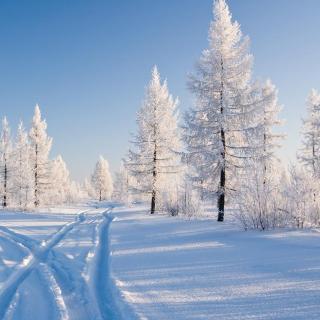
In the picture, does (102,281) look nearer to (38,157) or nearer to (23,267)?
(23,267)

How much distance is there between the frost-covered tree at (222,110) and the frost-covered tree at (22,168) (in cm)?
2722


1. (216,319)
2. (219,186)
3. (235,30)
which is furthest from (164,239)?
(235,30)

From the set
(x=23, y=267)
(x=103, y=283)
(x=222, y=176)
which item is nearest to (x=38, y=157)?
(x=222, y=176)

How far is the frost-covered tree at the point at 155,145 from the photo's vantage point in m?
31.4

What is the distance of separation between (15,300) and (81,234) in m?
9.16

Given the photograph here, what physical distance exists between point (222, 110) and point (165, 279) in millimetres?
13648

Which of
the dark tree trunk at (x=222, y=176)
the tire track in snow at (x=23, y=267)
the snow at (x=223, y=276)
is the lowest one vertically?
the tire track in snow at (x=23, y=267)

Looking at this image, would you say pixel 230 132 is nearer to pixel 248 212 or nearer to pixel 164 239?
pixel 248 212

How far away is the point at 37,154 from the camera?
4341cm

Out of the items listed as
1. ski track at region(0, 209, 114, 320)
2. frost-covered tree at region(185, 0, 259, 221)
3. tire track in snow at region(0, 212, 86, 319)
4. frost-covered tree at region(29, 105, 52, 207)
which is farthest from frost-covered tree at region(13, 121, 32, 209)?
ski track at region(0, 209, 114, 320)

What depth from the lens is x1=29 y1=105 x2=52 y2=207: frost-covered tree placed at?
43281 mm

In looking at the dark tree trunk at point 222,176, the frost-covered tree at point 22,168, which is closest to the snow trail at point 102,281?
the dark tree trunk at point 222,176

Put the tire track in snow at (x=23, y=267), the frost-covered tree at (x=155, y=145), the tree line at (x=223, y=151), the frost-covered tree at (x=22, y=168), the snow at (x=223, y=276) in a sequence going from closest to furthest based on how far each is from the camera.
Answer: the snow at (x=223, y=276) → the tire track in snow at (x=23, y=267) → the tree line at (x=223, y=151) → the frost-covered tree at (x=155, y=145) → the frost-covered tree at (x=22, y=168)

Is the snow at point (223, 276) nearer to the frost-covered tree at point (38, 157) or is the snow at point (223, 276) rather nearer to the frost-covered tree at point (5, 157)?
the frost-covered tree at point (38, 157)
